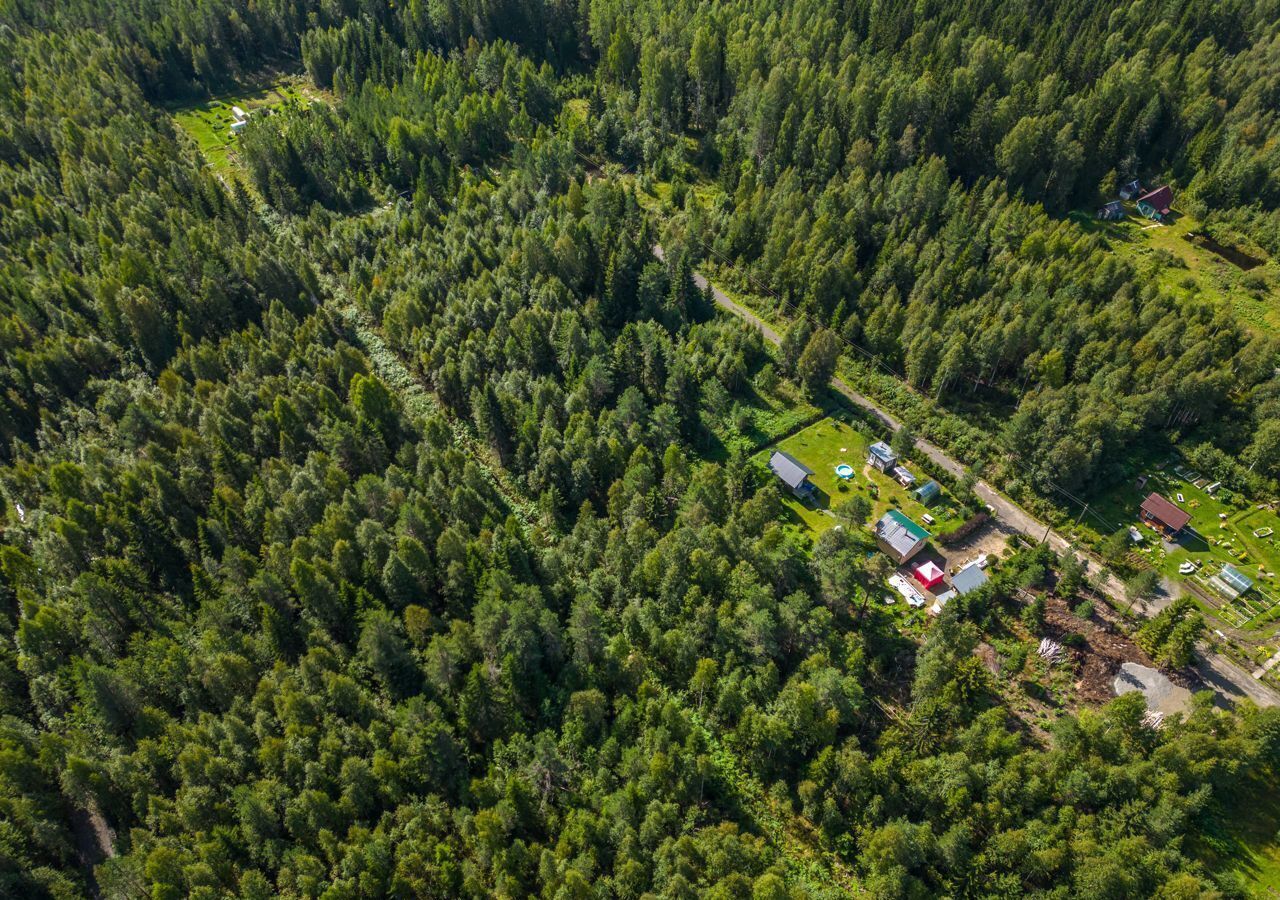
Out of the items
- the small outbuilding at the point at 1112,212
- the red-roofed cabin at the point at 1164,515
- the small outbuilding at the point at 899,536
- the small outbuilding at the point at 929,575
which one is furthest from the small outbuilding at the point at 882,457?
the small outbuilding at the point at 1112,212

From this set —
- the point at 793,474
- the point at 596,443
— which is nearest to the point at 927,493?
the point at 793,474

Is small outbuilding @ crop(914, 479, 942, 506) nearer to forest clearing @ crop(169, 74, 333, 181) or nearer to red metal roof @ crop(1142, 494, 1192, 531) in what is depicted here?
red metal roof @ crop(1142, 494, 1192, 531)

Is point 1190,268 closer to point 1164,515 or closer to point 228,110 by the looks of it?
point 1164,515

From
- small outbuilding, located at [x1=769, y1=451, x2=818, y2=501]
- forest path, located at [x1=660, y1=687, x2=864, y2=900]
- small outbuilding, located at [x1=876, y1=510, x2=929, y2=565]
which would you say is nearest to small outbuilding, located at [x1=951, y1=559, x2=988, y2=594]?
small outbuilding, located at [x1=876, y1=510, x2=929, y2=565]

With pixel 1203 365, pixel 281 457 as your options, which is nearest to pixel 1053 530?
pixel 1203 365

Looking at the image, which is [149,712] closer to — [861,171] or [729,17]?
[861,171]

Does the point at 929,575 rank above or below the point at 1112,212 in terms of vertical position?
below
